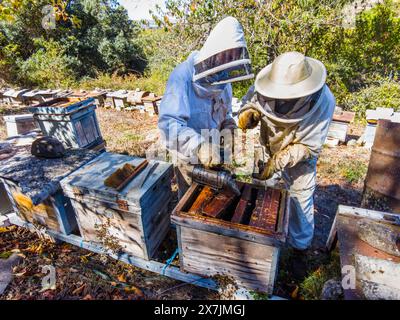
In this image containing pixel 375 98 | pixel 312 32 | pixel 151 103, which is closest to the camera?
pixel 312 32

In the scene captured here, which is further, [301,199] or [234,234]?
[301,199]

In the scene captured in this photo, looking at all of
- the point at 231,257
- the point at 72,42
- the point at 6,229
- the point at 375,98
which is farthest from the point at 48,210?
the point at 72,42

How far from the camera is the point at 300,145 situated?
230cm

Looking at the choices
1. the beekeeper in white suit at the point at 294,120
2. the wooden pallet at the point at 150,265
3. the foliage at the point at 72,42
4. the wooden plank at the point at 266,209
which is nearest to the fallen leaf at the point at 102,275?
the wooden pallet at the point at 150,265

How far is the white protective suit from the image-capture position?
7.22 feet

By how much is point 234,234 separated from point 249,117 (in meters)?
1.24

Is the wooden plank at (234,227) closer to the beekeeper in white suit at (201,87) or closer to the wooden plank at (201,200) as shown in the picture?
the wooden plank at (201,200)

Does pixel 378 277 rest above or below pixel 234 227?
below

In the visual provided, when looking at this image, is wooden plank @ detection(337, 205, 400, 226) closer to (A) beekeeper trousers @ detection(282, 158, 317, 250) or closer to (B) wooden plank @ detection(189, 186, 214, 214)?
(A) beekeeper trousers @ detection(282, 158, 317, 250)

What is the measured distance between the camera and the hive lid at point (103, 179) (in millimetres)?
2018

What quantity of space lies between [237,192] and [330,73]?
8.37 metres

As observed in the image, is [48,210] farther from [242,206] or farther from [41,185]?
[242,206]
